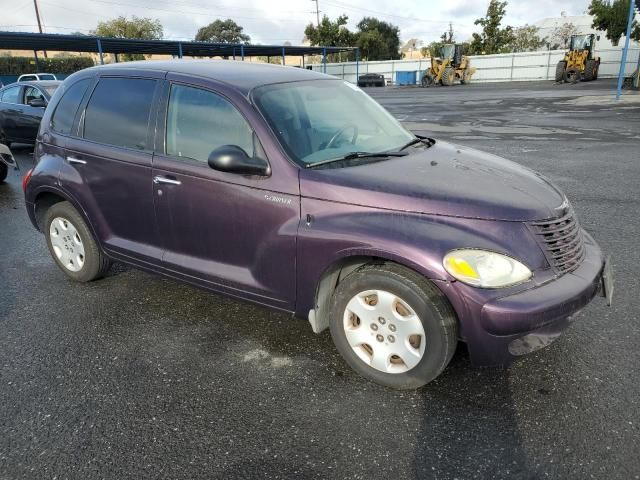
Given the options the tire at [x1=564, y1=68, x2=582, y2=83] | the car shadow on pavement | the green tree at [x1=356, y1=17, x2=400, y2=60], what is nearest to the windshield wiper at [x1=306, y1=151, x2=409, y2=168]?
the car shadow on pavement

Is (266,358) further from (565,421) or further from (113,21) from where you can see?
(113,21)

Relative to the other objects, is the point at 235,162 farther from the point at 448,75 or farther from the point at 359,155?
the point at 448,75

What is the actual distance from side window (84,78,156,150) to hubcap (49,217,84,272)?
32.9 inches

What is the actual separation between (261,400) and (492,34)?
206 ft

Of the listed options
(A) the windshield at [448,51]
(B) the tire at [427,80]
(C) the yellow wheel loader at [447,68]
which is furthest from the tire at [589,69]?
(B) the tire at [427,80]

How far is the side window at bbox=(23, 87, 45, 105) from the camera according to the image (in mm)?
10680

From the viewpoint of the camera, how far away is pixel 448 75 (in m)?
42.1

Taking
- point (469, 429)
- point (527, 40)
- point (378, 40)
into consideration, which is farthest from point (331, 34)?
point (469, 429)

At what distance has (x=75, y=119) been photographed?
405cm

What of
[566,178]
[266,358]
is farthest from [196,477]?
[566,178]

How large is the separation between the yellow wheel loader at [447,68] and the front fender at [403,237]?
42737 mm

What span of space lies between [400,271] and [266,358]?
1.11 metres

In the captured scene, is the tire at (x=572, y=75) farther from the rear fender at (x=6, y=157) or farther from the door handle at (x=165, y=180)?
the door handle at (x=165, y=180)

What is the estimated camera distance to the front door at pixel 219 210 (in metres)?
3.04
